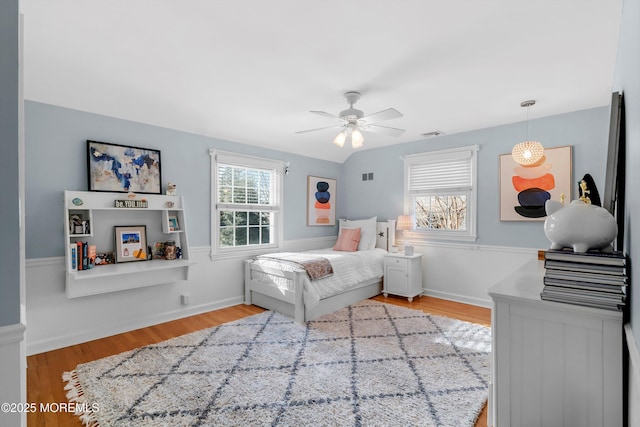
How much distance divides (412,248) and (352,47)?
10.2 feet

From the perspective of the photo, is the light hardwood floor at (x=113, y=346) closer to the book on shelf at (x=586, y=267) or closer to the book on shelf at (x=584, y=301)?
the book on shelf at (x=584, y=301)

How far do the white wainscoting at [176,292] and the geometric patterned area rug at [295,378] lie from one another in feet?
2.15

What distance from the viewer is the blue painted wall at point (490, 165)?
344cm

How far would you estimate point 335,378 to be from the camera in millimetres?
2377

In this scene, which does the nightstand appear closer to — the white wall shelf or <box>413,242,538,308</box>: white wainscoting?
<box>413,242,538,308</box>: white wainscoting

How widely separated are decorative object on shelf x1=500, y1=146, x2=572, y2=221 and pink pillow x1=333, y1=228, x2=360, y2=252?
2059 millimetres

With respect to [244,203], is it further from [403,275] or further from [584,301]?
A: [584,301]

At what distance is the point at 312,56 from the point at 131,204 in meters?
2.38

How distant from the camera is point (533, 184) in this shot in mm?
3766

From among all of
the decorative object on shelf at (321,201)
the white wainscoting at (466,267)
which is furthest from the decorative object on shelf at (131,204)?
the white wainscoting at (466,267)

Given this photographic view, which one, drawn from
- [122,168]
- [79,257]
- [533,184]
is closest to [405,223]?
[533,184]

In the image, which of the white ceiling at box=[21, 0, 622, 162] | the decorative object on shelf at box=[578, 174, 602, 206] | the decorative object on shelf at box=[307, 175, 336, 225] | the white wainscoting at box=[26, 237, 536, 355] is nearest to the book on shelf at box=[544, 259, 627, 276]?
the decorative object on shelf at box=[578, 174, 602, 206]

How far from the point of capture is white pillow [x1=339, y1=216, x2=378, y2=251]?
16.4 feet

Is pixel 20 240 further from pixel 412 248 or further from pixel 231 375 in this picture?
pixel 412 248
